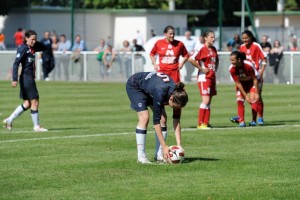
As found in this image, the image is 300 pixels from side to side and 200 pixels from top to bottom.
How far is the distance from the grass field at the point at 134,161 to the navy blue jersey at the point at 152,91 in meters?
0.86

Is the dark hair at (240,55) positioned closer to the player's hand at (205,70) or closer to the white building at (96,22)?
the player's hand at (205,70)

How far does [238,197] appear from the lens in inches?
444

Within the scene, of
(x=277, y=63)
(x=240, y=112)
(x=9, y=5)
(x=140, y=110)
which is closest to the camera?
(x=140, y=110)

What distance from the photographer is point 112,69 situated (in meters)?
41.4

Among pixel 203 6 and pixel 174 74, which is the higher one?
pixel 203 6

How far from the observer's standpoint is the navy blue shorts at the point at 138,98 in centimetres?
1388

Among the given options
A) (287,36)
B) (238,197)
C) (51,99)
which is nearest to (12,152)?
(238,197)

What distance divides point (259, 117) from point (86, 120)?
4249 mm

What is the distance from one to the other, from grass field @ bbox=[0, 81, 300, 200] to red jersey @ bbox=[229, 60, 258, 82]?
1078mm

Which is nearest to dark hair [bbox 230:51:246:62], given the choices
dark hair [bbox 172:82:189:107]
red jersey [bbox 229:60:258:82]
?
red jersey [bbox 229:60:258:82]

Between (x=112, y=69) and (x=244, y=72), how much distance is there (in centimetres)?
2068

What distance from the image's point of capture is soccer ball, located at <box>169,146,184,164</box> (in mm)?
13961

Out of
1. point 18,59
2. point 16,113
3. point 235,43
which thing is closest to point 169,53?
point 18,59

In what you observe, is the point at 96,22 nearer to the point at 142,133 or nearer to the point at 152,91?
the point at 142,133
